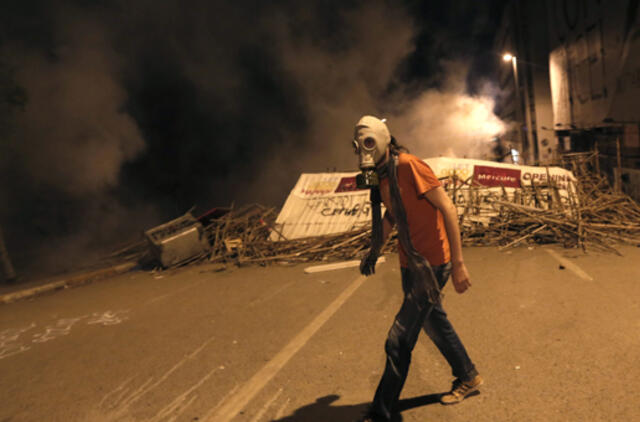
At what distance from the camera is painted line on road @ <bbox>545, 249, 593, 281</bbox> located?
18.0 ft

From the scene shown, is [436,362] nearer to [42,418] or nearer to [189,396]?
[189,396]

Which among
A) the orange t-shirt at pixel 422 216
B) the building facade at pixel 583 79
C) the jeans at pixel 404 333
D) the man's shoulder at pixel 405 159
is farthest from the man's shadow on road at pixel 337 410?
the building facade at pixel 583 79

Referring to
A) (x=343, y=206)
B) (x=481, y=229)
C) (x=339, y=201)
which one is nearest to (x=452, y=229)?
(x=481, y=229)

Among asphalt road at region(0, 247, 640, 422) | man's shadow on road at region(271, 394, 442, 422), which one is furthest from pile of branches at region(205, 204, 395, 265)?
man's shadow on road at region(271, 394, 442, 422)

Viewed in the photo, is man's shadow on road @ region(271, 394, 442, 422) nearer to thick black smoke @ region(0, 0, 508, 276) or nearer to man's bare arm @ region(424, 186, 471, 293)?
man's bare arm @ region(424, 186, 471, 293)

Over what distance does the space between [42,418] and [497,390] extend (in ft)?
10.6

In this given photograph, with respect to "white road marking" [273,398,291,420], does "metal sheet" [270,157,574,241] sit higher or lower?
higher

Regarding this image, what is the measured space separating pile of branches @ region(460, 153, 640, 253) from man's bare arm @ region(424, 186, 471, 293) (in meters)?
5.25

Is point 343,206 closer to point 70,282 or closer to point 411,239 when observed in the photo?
point 70,282

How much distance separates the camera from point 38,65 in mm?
12797

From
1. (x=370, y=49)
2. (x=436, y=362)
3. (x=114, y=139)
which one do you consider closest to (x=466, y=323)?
(x=436, y=362)

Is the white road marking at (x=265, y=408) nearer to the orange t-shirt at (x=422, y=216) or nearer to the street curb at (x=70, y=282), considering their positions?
the orange t-shirt at (x=422, y=216)

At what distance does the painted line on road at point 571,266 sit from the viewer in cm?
548

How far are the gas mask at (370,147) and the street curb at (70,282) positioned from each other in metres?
7.44
